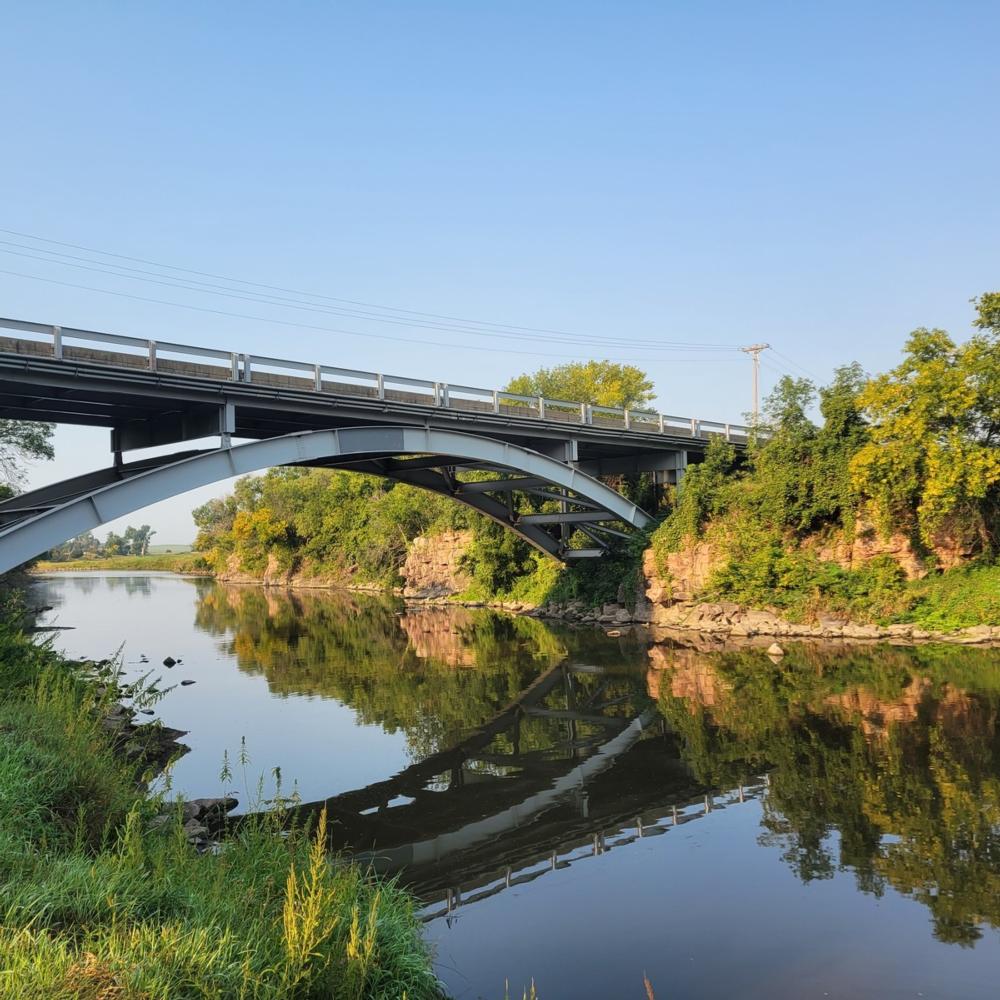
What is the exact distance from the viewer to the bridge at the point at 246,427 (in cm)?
1605

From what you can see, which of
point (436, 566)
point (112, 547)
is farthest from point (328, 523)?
point (112, 547)

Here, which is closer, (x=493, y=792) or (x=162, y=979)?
(x=162, y=979)

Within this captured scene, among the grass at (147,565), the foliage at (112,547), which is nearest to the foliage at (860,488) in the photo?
the grass at (147,565)

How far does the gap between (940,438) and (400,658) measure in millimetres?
17033

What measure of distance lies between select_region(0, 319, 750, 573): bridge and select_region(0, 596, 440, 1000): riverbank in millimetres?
9411

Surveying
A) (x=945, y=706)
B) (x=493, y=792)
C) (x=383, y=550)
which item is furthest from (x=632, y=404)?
(x=493, y=792)

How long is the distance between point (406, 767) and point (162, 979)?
938 cm

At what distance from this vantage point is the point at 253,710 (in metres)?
17.7

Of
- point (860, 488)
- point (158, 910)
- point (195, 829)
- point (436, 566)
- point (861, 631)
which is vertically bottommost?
point (195, 829)

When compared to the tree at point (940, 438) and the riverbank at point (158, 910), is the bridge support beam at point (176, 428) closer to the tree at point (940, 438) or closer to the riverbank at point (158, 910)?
the riverbank at point (158, 910)

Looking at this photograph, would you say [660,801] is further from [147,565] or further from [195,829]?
[147,565]

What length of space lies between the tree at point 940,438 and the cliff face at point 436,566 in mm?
25685

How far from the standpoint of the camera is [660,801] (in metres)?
11.3

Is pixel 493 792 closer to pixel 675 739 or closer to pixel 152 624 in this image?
pixel 675 739
